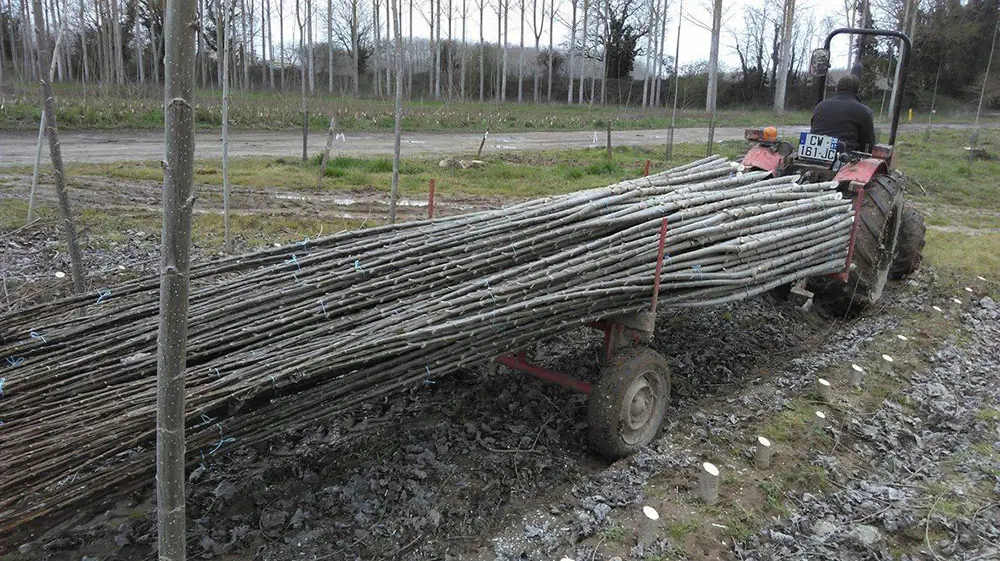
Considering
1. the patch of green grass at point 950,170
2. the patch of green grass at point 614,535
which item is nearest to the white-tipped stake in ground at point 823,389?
the patch of green grass at point 614,535

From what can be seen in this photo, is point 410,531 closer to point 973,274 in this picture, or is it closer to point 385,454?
point 385,454

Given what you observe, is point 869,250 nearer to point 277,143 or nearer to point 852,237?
point 852,237

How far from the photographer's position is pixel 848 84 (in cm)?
642

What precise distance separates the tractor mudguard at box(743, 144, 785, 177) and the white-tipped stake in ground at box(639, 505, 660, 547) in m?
3.85

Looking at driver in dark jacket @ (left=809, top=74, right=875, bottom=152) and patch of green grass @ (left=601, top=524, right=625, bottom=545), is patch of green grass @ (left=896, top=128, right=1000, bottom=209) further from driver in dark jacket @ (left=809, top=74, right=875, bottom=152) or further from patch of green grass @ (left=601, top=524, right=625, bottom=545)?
patch of green grass @ (left=601, top=524, right=625, bottom=545)

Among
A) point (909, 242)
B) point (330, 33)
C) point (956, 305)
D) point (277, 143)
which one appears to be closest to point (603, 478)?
point (909, 242)

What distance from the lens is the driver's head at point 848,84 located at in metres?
6.39

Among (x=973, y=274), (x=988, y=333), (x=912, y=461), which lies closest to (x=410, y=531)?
(x=912, y=461)

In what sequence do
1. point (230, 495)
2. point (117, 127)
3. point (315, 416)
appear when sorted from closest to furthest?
point (315, 416) < point (230, 495) < point (117, 127)

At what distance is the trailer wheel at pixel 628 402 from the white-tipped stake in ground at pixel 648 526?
0.52m

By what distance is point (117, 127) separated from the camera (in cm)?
1817

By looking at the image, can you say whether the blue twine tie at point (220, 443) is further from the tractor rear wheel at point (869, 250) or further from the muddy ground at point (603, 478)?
the tractor rear wheel at point (869, 250)

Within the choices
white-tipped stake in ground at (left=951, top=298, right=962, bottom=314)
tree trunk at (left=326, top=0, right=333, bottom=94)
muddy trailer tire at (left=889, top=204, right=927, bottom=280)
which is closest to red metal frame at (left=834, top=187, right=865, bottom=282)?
muddy trailer tire at (left=889, top=204, right=927, bottom=280)

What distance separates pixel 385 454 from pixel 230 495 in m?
0.79
